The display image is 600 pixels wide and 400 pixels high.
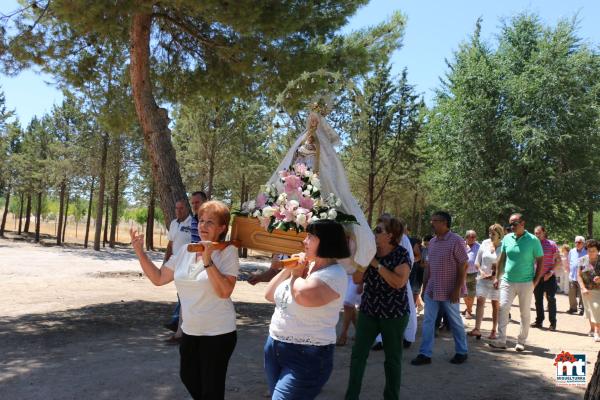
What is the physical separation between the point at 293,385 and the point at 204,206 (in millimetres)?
1340

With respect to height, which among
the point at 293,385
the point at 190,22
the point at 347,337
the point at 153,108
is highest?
the point at 190,22

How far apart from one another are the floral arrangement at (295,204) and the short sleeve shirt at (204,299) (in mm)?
380

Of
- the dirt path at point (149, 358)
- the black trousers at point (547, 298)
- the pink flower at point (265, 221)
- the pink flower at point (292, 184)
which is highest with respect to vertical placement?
the pink flower at point (292, 184)

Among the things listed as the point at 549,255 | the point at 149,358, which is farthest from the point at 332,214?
the point at 549,255

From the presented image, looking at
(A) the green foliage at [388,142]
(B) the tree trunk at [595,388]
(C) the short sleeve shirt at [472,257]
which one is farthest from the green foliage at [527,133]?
(B) the tree trunk at [595,388]

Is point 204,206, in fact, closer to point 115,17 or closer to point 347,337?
point 347,337

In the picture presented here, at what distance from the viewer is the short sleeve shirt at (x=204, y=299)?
3.57 meters

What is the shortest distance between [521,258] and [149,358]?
5.41 metres

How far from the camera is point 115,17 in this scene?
29.8ft

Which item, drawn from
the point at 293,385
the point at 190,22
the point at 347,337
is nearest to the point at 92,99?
the point at 190,22

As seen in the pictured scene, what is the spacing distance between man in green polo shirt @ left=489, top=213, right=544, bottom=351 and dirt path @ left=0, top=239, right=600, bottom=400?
0.44 metres

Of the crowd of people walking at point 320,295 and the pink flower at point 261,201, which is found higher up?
the pink flower at point 261,201

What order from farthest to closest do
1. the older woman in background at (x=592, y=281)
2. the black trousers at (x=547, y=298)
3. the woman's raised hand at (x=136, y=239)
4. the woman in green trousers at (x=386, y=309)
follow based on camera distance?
the black trousers at (x=547, y=298) < the older woman in background at (x=592, y=281) < the woman in green trousers at (x=386, y=309) < the woman's raised hand at (x=136, y=239)

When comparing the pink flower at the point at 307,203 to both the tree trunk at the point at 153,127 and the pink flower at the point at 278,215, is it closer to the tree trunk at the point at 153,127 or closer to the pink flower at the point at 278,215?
the pink flower at the point at 278,215
